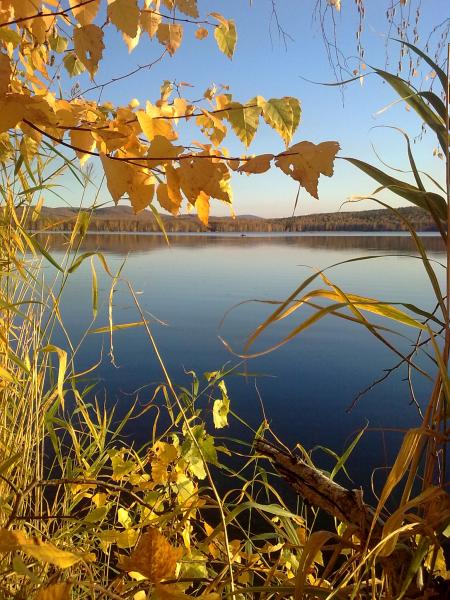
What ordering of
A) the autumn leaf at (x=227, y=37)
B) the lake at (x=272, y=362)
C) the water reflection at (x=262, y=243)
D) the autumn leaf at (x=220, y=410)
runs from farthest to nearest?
1. the water reflection at (x=262, y=243)
2. the lake at (x=272, y=362)
3. the autumn leaf at (x=220, y=410)
4. the autumn leaf at (x=227, y=37)

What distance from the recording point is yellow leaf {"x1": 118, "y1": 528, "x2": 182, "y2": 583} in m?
0.49

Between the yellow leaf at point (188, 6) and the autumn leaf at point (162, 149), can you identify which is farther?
the yellow leaf at point (188, 6)

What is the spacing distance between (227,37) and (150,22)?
0.18 m

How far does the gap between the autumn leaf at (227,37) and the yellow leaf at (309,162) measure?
0.37 metres

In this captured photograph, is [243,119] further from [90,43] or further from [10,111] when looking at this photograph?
[10,111]

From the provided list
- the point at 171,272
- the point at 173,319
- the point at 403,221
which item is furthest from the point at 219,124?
the point at 171,272

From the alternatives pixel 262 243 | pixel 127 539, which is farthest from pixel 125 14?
pixel 262 243

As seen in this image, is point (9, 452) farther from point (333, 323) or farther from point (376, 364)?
point (333, 323)

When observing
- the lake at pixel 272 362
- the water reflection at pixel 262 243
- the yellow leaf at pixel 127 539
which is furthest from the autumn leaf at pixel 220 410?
the water reflection at pixel 262 243

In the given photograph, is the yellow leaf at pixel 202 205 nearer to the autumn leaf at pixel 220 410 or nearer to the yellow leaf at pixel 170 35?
the yellow leaf at pixel 170 35

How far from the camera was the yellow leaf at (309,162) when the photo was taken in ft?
1.94

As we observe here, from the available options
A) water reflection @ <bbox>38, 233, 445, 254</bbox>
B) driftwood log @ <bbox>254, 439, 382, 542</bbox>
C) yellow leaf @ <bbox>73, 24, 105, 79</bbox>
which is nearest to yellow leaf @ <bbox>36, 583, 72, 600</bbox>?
driftwood log @ <bbox>254, 439, 382, 542</bbox>

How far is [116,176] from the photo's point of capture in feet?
1.95

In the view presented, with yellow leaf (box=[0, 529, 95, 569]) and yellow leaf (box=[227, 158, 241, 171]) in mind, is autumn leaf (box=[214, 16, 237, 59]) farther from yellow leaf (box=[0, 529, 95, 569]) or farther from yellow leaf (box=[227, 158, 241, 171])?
yellow leaf (box=[0, 529, 95, 569])
